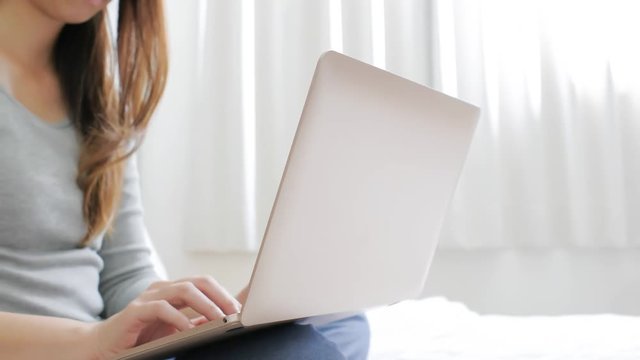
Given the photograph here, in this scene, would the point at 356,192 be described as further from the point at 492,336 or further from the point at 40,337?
the point at 492,336

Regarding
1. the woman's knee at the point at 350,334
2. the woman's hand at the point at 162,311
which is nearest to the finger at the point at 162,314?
the woman's hand at the point at 162,311

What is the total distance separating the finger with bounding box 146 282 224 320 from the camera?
68cm

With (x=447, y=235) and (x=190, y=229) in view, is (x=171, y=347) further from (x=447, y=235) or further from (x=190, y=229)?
(x=190, y=229)

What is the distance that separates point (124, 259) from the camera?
3.71 feet

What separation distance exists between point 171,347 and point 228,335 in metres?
0.05

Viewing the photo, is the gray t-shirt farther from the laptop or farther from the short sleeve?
the laptop

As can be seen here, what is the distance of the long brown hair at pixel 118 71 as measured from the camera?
3.76ft

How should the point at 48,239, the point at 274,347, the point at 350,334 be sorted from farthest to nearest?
the point at 48,239 → the point at 350,334 → the point at 274,347

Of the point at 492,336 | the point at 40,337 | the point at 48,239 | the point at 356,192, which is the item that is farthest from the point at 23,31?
the point at 492,336

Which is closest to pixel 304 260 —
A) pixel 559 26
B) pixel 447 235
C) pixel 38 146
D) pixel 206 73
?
pixel 38 146

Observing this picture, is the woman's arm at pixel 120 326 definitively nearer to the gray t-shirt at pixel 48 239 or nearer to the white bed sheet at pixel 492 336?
the gray t-shirt at pixel 48 239

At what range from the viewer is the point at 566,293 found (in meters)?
2.17

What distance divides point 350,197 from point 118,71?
0.67 m

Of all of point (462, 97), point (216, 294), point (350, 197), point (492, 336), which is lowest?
point (492, 336)
